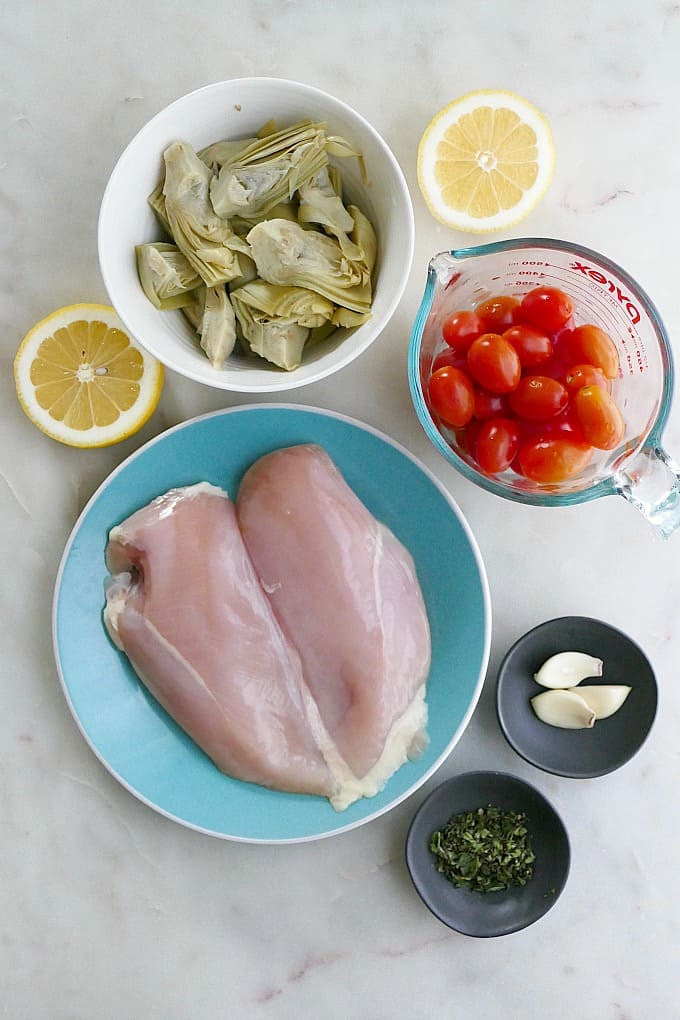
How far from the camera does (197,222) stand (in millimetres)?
1164

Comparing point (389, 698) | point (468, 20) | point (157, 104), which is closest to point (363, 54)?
point (468, 20)

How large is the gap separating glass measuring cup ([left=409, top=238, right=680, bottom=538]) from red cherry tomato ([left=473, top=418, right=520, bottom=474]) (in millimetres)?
25

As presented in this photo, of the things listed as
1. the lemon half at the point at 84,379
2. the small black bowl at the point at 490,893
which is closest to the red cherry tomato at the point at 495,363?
the lemon half at the point at 84,379

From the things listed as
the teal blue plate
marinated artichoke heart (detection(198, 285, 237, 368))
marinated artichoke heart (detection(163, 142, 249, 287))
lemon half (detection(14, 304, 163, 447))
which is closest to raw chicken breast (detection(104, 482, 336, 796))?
the teal blue plate

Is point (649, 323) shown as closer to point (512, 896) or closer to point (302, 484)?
point (302, 484)

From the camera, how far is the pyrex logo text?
127 centimetres

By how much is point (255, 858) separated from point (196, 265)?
923 millimetres

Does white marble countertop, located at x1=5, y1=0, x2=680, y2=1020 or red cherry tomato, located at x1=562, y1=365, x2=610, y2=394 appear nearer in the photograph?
red cherry tomato, located at x1=562, y1=365, x2=610, y2=394

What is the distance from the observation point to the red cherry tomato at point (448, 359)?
1.25m

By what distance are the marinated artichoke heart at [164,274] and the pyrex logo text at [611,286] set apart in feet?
1.76

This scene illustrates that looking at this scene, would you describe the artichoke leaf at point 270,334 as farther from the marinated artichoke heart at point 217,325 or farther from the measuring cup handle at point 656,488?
the measuring cup handle at point 656,488

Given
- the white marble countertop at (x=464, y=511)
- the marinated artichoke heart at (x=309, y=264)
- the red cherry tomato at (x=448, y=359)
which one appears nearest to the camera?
the marinated artichoke heart at (x=309, y=264)

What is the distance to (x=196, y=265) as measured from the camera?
3.87ft

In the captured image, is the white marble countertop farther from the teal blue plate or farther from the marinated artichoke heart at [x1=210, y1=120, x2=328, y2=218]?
the marinated artichoke heart at [x1=210, y1=120, x2=328, y2=218]
